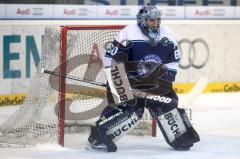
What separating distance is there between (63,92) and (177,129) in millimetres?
916

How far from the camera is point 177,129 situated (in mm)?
6461

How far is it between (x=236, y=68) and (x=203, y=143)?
14.3 feet

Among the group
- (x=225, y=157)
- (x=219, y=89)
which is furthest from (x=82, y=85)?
(x=219, y=89)

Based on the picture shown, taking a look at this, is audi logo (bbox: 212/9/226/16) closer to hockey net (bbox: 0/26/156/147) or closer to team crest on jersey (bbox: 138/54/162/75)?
hockey net (bbox: 0/26/156/147)

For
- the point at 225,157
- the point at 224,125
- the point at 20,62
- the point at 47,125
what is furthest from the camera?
the point at 20,62

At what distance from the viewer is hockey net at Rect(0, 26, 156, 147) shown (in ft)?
21.5

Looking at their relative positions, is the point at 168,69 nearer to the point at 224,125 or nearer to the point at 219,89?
the point at 224,125

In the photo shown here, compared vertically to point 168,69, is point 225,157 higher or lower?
lower

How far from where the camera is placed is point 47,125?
21.6ft

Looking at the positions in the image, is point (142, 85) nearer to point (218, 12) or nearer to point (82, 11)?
point (82, 11)

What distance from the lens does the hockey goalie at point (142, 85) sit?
6.35m

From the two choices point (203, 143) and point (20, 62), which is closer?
point (203, 143)

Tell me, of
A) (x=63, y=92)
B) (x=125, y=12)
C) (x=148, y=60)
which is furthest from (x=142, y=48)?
(x=125, y=12)

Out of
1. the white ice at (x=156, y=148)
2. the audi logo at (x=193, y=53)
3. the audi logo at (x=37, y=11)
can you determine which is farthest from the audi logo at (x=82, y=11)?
the white ice at (x=156, y=148)
